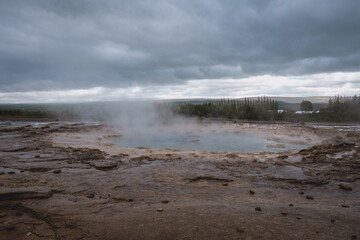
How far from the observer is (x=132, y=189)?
16.1 feet

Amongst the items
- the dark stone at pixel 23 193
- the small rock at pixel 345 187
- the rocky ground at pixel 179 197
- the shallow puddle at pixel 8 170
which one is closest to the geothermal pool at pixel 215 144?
the rocky ground at pixel 179 197

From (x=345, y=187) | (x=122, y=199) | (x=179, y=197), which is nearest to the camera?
(x=122, y=199)

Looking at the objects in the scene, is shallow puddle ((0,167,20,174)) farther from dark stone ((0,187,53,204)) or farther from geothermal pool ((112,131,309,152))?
geothermal pool ((112,131,309,152))

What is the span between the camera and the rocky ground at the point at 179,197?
3207 mm

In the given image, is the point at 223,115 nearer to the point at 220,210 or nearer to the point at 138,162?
the point at 138,162

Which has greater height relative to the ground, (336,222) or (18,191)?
(18,191)

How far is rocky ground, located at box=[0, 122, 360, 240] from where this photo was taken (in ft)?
10.5

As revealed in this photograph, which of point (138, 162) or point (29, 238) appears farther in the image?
point (138, 162)

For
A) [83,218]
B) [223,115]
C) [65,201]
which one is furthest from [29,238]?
[223,115]

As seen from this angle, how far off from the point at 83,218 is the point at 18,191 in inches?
77.5

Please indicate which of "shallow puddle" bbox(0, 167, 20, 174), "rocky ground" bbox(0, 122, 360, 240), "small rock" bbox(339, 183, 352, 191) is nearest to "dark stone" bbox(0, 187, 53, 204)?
"rocky ground" bbox(0, 122, 360, 240)

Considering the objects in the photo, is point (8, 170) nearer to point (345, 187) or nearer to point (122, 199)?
point (122, 199)

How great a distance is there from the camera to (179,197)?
177 inches

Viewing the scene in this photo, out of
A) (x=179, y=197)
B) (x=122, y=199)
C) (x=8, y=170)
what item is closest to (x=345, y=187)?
(x=179, y=197)
